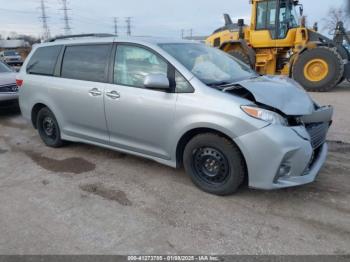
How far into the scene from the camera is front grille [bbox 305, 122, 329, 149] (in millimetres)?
3560

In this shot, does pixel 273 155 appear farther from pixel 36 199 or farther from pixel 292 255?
pixel 36 199

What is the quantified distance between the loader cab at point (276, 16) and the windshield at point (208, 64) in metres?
7.98

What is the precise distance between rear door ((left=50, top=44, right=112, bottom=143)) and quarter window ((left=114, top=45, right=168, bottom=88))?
0.23 m

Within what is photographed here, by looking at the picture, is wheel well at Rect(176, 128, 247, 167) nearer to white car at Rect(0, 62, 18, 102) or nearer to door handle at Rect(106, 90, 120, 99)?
door handle at Rect(106, 90, 120, 99)

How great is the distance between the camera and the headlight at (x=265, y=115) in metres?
3.21

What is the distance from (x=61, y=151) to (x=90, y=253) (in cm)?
292

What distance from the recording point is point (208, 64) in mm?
4082

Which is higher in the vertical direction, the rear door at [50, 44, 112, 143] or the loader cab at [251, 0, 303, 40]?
the loader cab at [251, 0, 303, 40]

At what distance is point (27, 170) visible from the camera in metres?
4.55

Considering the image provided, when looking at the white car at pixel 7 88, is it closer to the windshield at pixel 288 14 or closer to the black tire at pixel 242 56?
Answer: the black tire at pixel 242 56

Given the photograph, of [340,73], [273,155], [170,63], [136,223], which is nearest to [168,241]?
[136,223]

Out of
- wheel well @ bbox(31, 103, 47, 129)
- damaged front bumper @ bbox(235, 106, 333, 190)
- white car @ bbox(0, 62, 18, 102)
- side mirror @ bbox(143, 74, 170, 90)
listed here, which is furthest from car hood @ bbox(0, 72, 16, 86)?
damaged front bumper @ bbox(235, 106, 333, 190)

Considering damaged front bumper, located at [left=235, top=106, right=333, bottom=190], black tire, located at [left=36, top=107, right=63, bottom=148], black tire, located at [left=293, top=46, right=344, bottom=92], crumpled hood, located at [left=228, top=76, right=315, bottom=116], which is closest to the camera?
damaged front bumper, located at [left=235, top=106, right=333, bottom=190]

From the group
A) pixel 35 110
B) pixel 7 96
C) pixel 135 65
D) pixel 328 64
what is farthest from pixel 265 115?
pixel 328 64
